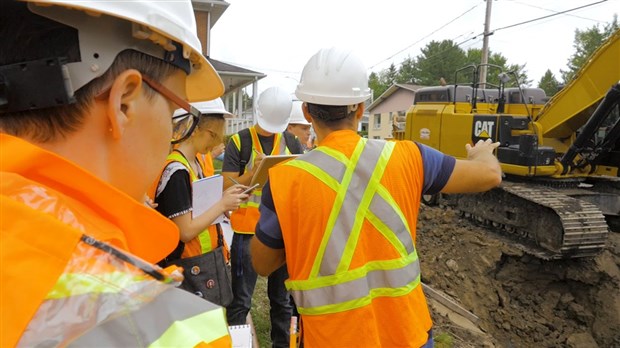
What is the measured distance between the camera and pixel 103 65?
0.96 meters

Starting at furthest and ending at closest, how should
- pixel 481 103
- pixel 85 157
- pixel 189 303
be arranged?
pixel 481 103
pixel 85 157
pixel 189 303

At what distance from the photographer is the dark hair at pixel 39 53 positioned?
2.99 feet

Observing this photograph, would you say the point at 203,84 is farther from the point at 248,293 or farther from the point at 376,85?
the point at 376,85

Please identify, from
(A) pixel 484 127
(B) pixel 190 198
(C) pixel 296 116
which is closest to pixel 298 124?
(C) pixel 296 116

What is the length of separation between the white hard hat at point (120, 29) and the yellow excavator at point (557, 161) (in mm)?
6500

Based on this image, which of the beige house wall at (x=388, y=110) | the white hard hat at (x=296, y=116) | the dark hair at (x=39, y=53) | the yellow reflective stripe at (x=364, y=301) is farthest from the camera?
the beige house wall at (x=388, y=110)

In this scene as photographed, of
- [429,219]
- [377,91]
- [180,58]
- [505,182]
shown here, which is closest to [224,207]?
[180,58]

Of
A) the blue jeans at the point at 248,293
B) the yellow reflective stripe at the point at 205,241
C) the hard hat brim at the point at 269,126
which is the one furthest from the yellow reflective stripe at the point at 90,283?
the hard hat brim at the point at 269,126

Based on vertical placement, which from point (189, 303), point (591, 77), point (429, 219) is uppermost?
point (591, 77)

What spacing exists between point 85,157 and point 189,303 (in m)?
0.37

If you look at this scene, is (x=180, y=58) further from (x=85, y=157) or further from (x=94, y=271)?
(x=94, y=271)

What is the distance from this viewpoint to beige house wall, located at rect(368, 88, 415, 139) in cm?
4773

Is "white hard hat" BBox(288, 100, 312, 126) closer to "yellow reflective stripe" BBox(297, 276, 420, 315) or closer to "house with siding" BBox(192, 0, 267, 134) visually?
"yellow reflective stripe" BBox(297, 276, 420, 315)

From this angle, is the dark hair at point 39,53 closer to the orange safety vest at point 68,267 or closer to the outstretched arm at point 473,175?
the orange safety vest at point 68,267
